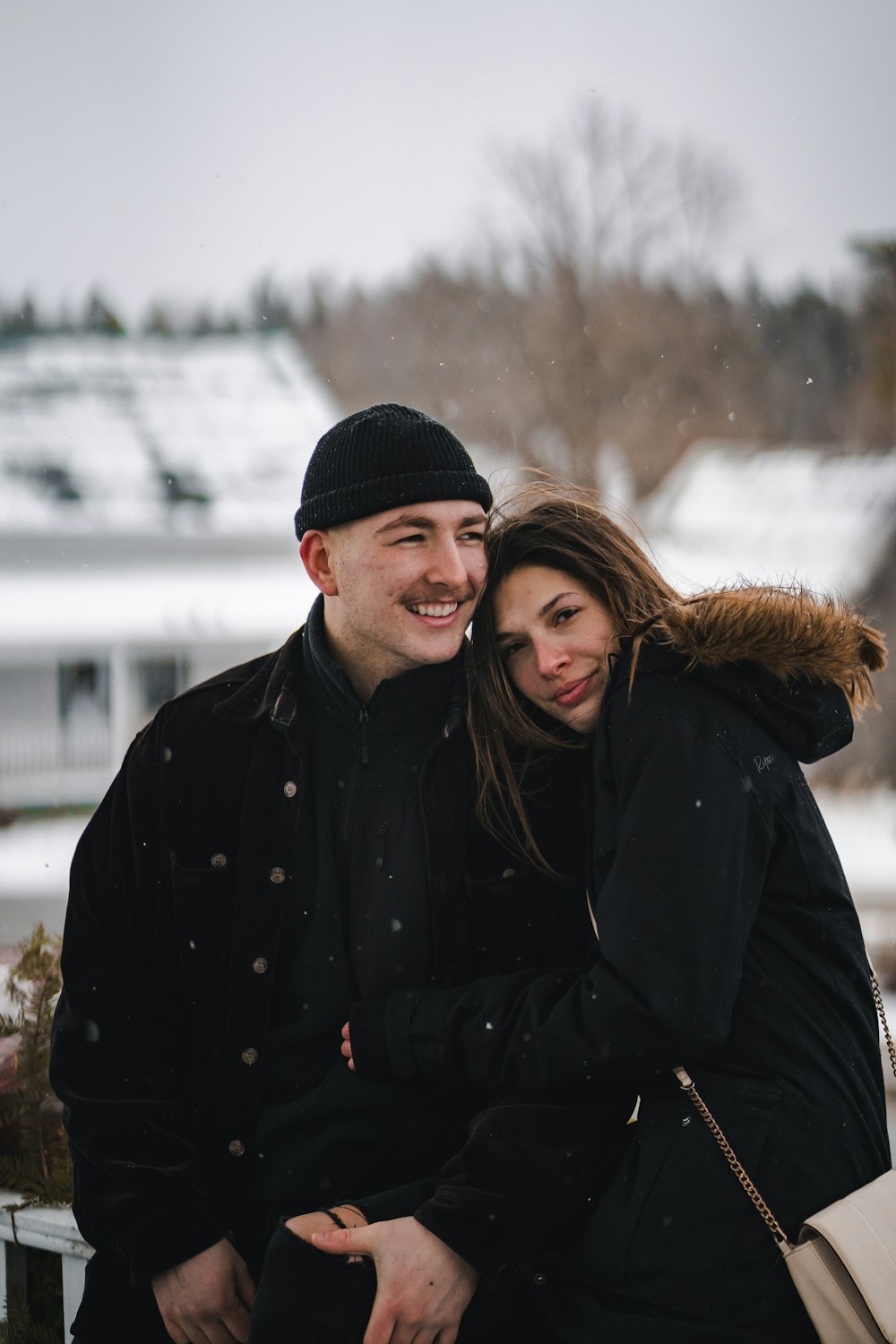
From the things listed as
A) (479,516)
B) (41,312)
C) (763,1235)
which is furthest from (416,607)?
(41,312)

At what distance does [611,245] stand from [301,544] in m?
10.2

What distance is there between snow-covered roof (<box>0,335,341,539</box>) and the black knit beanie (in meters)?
6.63

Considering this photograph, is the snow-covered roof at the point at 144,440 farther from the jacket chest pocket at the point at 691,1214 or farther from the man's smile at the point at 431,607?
the jacket chest pocket at the point at 691,1214

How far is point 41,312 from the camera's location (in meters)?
8.93

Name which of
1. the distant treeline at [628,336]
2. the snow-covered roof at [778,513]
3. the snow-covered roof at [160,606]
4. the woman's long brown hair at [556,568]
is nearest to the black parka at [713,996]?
the woman's long brown hair at [556,568]

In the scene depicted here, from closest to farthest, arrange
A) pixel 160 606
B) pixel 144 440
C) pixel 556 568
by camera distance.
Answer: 1. pixel 556 568
2. pixel 144 440
3. pixel 160 606

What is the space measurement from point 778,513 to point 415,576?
8347 millimetres

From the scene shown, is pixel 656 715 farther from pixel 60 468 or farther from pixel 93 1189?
pixel 60 468

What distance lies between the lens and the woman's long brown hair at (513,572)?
1682mm

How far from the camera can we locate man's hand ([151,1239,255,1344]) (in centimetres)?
159

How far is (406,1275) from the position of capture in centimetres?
142

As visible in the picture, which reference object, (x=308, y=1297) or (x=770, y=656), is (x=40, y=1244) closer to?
(x=308, y=1297)

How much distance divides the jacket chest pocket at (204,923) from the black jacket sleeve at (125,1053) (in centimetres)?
7

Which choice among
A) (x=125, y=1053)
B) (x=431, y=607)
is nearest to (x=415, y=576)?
(x=431, y=607)
